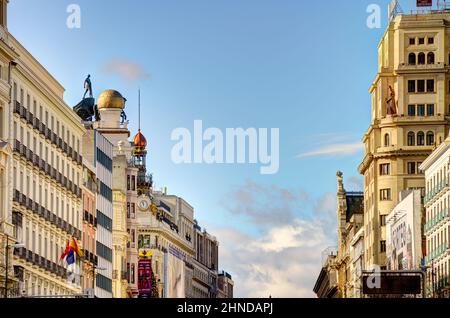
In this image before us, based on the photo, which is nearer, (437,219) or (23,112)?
(23,112)

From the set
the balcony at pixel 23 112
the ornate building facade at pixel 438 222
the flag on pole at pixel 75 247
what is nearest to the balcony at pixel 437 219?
the ornate building facade at pixel 438 222

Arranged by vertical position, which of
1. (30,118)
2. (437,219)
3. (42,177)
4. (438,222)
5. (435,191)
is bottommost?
(42,177)

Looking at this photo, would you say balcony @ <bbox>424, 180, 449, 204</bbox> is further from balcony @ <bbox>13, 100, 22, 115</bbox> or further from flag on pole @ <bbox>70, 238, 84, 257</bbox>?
balcony @ <bbox>13, 100, 22, 115</bbox>

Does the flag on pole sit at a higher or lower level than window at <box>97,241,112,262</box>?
lower

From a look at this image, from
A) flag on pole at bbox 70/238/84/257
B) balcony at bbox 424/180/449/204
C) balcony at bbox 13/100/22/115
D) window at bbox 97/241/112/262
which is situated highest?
balcony at bbox 424/180/449/204

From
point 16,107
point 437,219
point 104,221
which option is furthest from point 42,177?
point 437,219

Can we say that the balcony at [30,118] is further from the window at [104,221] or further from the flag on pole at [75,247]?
the window at [104,221]

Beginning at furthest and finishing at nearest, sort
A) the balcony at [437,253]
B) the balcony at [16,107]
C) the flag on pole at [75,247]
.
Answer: the balcony at [437,253], the flag on pole at [75,247], the balcony at [16,107]

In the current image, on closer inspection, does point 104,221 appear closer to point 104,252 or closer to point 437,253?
point 104,252

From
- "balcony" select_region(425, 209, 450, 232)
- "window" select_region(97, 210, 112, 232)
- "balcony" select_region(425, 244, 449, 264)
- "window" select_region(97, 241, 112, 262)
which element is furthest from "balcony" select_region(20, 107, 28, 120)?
"balcony" select_region(425, 244, 449, 264)
